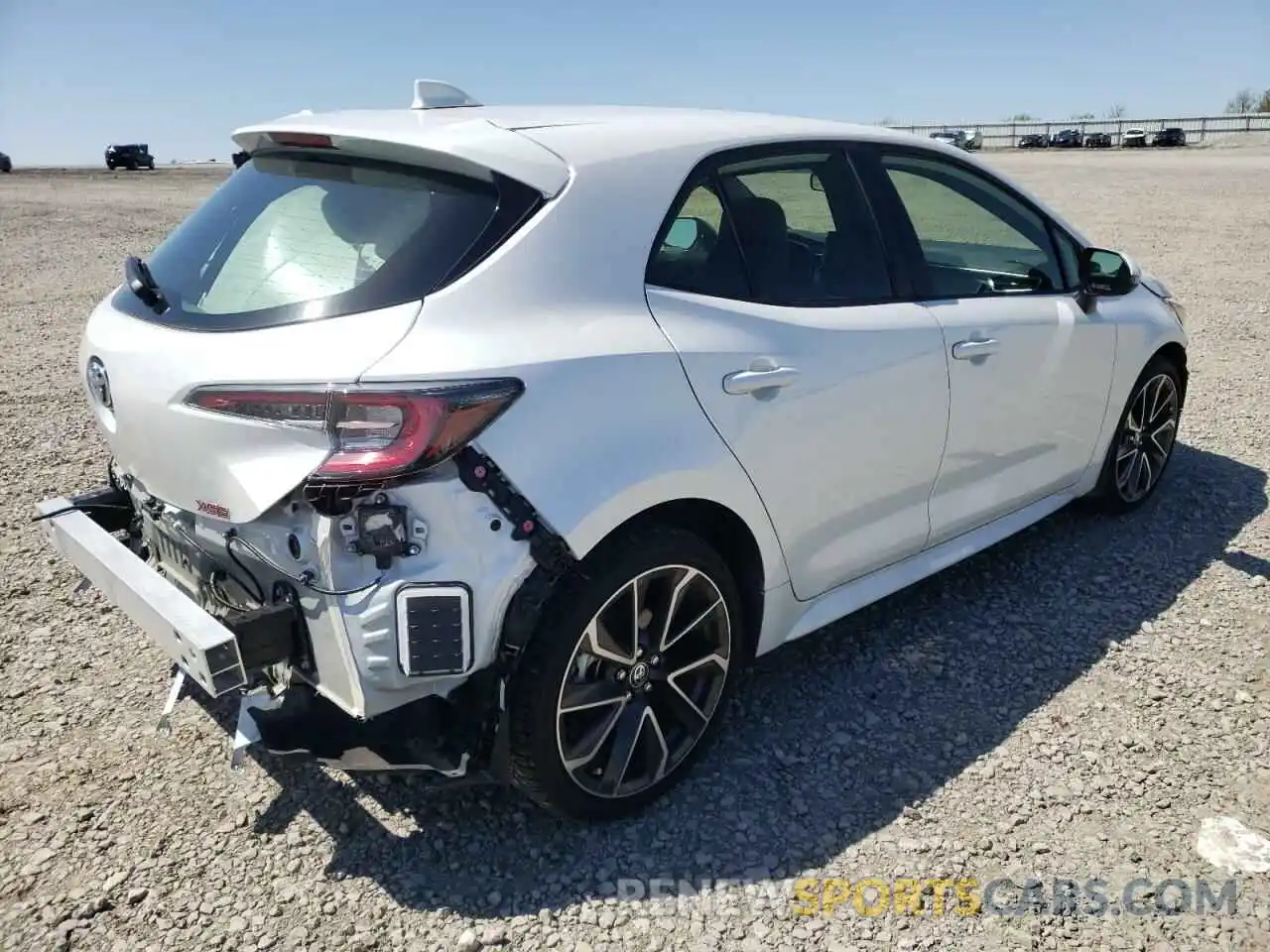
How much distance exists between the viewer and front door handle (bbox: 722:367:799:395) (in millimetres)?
2766

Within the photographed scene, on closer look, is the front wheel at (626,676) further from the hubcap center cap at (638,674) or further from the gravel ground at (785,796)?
the gravel ground at (785,796)

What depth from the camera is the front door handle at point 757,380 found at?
9.07ft

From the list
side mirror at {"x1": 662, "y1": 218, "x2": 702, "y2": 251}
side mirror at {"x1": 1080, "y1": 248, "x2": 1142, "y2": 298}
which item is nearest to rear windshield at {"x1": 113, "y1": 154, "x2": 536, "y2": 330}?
side mirror at {"x1": 662, "y1": 218, "x2": 702, "y2": 251}

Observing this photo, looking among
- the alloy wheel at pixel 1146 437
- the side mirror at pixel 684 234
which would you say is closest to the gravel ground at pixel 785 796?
the alloy wheel at pixel 1146 437

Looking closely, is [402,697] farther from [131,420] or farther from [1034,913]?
[1034,913]

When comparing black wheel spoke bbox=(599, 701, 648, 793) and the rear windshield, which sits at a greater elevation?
the rear windshield

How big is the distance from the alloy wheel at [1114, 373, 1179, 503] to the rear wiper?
4.04 meters

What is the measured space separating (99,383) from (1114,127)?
201 feet

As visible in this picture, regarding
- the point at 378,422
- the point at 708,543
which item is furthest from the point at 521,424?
the point at 708,543

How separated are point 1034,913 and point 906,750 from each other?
0.69 m

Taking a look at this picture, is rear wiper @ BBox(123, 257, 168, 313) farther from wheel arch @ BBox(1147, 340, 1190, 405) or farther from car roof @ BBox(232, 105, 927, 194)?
wheel arch @ BBox(1147, 340, 1190, 405)

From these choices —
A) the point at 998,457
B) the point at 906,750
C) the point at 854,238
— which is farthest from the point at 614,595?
the point at 998,457

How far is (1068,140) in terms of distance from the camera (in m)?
52.3

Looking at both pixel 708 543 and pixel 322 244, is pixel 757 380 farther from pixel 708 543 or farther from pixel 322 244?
pixel 322 244
